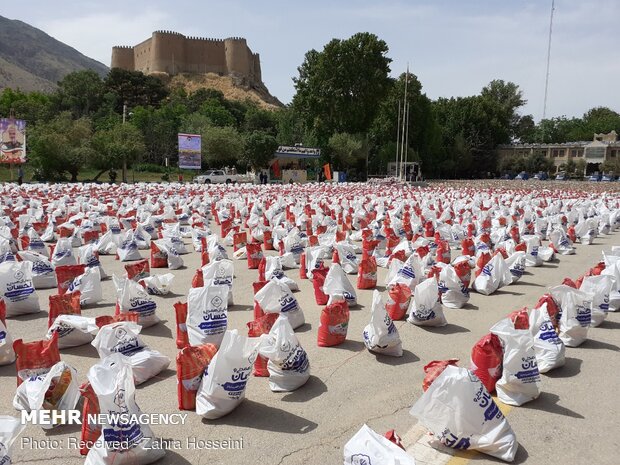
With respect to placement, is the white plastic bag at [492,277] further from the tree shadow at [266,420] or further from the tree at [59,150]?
the tree at [59,150]

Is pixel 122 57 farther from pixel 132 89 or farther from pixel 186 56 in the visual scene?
pixel 132 89

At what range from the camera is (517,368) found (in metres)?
3.90

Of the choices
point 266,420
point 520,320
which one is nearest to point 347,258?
point 520,320

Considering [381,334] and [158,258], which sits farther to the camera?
[158,258]

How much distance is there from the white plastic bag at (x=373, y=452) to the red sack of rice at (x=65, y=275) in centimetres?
494

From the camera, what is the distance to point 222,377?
3.59 meters

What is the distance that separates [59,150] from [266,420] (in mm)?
36715

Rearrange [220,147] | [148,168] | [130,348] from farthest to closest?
[148,168] → [220,147] → [130,348]

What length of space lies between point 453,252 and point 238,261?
14.5 ft

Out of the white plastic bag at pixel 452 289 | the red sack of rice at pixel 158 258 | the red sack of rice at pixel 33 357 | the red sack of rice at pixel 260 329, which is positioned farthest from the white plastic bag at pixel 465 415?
the red sack of rice at pixel 158 258

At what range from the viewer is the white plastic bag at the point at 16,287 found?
19.6 ft

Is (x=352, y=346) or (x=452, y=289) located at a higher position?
(x=452, y=289)

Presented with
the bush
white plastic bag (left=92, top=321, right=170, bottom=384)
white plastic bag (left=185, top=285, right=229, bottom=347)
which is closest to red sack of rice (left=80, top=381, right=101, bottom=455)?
white plastic bag (left=92, top=321, right=170, bottom=384)

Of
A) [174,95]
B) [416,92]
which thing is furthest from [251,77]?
[416,92]
